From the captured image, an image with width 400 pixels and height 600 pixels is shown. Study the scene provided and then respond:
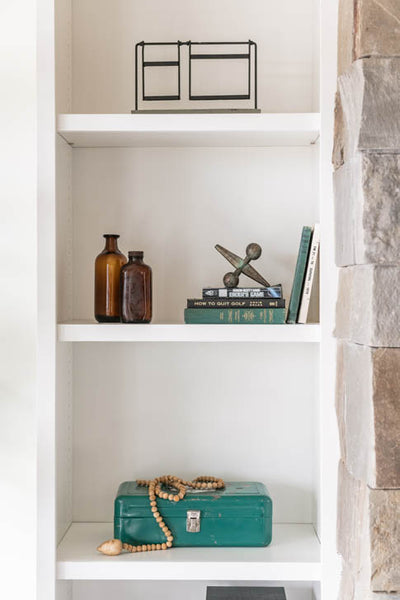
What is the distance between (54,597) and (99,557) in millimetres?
127

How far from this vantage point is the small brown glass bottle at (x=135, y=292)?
166 cm

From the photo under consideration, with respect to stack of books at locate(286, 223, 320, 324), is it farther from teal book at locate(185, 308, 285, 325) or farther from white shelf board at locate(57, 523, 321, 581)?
white shelf board at locate(57, 523, 321, 581)

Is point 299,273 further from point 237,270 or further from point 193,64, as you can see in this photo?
point 193,64

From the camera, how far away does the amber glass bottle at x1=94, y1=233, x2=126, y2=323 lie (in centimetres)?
169

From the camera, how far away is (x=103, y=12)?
1.89m

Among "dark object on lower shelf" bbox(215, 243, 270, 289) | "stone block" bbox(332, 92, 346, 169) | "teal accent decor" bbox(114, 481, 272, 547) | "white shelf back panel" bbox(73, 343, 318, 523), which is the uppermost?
"stone block" bbox(332, 92, 346, 169)

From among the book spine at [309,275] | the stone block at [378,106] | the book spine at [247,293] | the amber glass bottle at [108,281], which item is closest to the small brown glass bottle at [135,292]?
the amber glass bottle at [108,281]

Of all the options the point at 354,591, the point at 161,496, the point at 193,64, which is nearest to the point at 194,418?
the point at 161,496

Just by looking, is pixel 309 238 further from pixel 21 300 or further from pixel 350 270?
pixel 21 300

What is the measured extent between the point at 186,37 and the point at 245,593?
1376 millimetres

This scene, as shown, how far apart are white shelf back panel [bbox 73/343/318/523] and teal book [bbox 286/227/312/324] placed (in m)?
0.23

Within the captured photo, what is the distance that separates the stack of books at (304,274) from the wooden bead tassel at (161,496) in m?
0.45

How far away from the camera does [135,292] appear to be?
1.67 meters

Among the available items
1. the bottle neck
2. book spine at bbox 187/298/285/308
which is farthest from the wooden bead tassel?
the bottle neck
